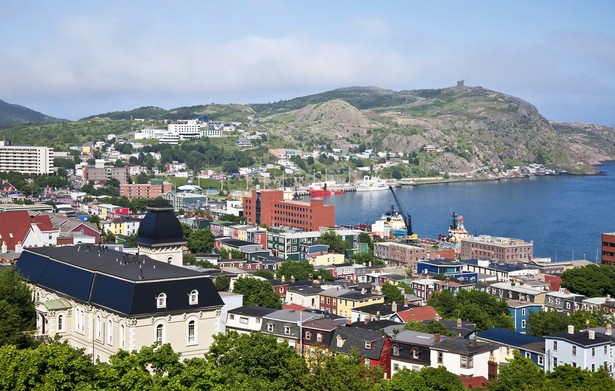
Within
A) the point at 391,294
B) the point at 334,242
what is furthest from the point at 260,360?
the point at 334,242

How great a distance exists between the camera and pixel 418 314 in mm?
33406

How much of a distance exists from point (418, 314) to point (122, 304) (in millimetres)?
12863

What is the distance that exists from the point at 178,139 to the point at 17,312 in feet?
437

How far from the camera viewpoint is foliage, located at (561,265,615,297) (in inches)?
1807

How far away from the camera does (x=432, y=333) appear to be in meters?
28.1

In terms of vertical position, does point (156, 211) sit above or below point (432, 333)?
above

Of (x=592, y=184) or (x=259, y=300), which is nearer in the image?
(x=259, y=300)

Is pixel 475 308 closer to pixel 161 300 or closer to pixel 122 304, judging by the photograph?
pixel 161 300

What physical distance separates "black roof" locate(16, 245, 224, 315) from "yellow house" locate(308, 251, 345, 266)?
90.1 ft

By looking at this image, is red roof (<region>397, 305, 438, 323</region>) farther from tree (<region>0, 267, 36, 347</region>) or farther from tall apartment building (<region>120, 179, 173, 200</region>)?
tall apartment building (<region>120, 179, 173, 200</region>)

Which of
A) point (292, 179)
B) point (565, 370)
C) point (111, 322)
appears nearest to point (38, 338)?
point (111, 322)

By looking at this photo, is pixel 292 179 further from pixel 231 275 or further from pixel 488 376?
pixel 488 376

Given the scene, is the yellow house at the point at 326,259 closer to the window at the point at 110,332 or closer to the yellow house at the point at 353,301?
Answer: the yellow house at the point at 353,301

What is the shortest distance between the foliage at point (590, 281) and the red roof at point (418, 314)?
14919mm
